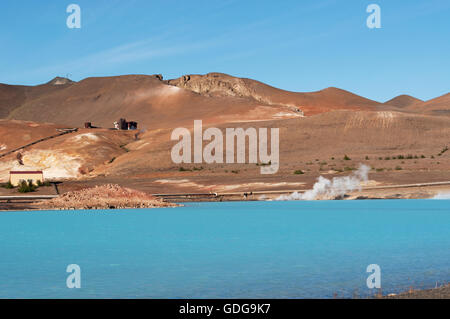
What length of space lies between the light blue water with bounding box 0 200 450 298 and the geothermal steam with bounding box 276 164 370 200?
1259cm

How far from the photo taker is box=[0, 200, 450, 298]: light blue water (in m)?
12.7

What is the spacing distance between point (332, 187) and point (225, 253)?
3458 centimetres

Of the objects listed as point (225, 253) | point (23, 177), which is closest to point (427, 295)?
point (225, 253)

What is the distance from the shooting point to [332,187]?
52.2 m

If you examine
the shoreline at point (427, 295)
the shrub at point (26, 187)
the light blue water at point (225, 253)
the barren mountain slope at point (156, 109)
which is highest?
the barren mountain slope at point (156, 109)

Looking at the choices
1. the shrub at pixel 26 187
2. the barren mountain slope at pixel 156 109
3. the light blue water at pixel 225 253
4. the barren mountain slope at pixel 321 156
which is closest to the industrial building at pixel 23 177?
the shrub at pixel 26 187

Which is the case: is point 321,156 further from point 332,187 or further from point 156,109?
point 156,109

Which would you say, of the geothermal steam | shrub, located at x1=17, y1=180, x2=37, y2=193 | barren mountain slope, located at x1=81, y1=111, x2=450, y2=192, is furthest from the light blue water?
barren mountain slope, located at x1=81, y1=111, x2=450, y2=192

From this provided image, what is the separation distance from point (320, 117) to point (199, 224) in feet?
252

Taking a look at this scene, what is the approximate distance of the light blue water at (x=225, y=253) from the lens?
12.7 metres

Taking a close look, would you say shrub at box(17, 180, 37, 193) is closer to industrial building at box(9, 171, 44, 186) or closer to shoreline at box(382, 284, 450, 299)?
industrial building at box(9, 171, 44, 186)

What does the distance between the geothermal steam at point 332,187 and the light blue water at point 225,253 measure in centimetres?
1259

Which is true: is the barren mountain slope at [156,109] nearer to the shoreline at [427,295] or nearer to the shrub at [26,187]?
the shrub at [26,187]
